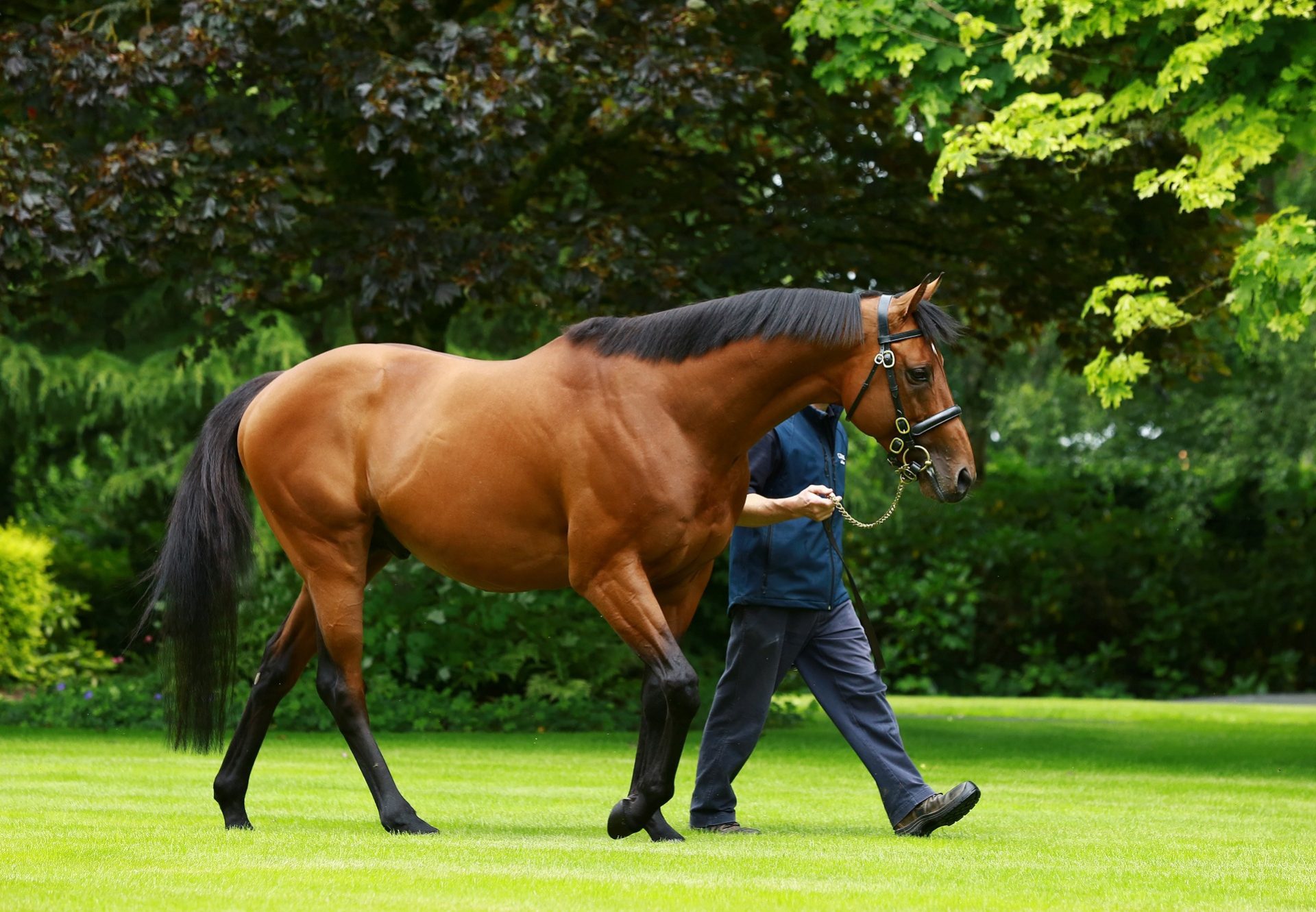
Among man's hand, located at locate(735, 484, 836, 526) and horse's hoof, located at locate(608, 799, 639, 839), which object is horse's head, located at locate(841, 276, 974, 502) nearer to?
man's hand, located at locate(735, 484, 836, 526)

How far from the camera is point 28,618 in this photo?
1488 cm

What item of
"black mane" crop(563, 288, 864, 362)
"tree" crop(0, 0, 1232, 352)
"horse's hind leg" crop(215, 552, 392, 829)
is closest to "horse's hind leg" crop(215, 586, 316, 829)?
"horse's hind leg" crop(215, 552, 392, 829)

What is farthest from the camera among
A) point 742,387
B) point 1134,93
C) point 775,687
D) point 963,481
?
point 1134,93

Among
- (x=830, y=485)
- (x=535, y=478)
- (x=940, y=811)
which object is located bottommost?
(x=940, y=811)

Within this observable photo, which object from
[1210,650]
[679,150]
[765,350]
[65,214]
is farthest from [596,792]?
[1210,650]

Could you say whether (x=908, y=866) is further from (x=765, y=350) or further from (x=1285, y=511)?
(x=1285, y=511)

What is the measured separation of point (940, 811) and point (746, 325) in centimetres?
198

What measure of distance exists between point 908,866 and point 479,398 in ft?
7.65

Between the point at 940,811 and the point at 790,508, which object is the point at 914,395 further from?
the point at 940,811

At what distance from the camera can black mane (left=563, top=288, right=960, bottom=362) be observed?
20.1 ft

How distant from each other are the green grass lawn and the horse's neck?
150cm

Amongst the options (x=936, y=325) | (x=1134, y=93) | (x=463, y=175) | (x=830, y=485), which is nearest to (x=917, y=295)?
(x=936, y=325)

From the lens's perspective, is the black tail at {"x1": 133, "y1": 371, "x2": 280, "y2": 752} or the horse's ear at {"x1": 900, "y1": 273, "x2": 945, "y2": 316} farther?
the black tail at {"x1": 133, "y1": 371, "x2": 280, "y2": 752}

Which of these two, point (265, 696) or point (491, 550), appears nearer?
point (491, 550)
